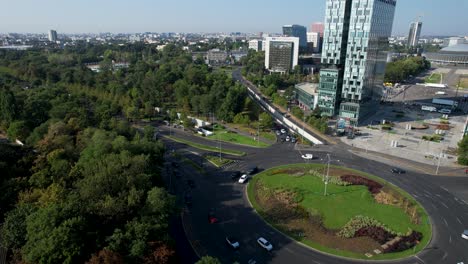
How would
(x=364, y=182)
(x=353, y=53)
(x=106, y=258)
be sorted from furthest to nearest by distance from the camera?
(x=353, y=53), (x=364, y=182), (x=106, y=258)

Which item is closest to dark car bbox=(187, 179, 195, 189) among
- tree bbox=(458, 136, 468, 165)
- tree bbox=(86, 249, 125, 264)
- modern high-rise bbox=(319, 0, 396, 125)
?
tree bbox=(86, 249, 125, 264)

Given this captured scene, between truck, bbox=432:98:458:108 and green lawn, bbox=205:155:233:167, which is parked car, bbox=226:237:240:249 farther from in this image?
truck, bbox=432:98:458:108

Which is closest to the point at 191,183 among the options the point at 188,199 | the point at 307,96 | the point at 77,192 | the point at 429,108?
the point at 188,199

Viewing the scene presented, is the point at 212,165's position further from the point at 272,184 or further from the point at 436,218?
the point at 436,218

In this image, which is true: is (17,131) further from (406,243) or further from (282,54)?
(282,54)

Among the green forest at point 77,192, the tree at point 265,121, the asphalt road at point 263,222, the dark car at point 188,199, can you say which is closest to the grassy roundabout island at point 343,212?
the asphalt road at point 263,222

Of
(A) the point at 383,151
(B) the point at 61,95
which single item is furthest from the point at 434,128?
(B) the point at 61,95

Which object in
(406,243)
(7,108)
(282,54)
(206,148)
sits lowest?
(206,148)
